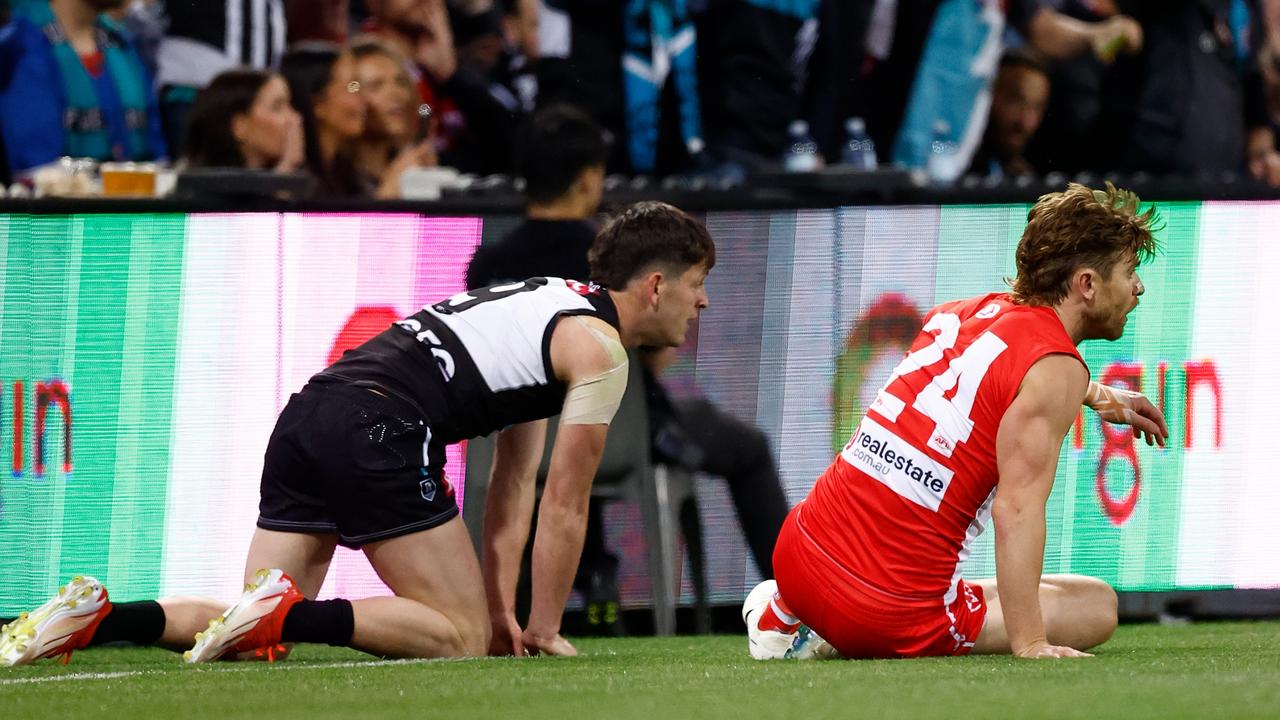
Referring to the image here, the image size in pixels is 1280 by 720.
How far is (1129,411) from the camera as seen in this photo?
575 centimetres

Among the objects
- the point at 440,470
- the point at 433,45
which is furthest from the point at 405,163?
the point at 440,470

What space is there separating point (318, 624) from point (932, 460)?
5.87 ft

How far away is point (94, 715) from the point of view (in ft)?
14.2

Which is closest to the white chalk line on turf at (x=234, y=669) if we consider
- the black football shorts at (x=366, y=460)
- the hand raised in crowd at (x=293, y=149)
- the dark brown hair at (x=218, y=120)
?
the black football shorts at (x=366, y=460)

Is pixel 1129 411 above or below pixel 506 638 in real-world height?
above

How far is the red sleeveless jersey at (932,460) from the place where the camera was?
5188 millimetres

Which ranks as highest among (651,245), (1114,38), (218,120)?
(1114,38)

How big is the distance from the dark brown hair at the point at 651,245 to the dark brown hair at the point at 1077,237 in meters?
1.13

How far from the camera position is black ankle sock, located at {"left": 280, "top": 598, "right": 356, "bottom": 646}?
18.0 feet

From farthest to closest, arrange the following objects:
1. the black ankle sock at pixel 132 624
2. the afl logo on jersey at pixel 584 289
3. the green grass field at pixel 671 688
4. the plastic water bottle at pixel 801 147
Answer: the plastic water bottle at pixel 801 147
the afl logo on jersey at pixel 584 289
the black ankle sock at pixel 132 624
the green grass field at pixel 671 688

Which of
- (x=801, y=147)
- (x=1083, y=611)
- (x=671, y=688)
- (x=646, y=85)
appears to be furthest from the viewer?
(x=646, y=85)

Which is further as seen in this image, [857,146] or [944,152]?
[944,152]

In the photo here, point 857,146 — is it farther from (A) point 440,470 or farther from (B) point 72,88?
(A) point 440,470

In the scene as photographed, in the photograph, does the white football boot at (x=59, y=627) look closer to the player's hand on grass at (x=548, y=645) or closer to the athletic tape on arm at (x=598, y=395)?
the player's hand on grass at (x=548, y=645)
